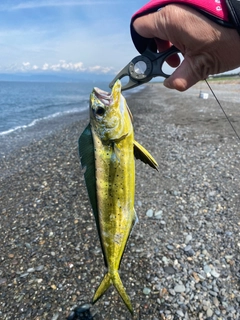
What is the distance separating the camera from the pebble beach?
16.0 feet

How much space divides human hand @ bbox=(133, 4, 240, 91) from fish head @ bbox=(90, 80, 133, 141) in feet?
2.10

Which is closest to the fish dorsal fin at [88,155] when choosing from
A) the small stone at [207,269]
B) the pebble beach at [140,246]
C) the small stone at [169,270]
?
the pebble beach at [140,246]

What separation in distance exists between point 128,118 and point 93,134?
0.39m

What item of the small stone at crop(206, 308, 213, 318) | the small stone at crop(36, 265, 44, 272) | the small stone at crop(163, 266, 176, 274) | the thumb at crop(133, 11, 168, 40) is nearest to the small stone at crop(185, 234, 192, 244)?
the small stone at crop(163, 266, 176, 274)

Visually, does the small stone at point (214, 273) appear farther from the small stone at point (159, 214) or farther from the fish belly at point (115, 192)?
the fish belly at point (115, 192)

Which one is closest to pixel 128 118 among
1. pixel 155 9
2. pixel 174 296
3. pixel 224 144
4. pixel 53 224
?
pixel 155 9

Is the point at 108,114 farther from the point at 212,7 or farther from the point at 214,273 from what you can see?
the point at 214,273

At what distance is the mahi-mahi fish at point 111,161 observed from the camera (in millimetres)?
2855

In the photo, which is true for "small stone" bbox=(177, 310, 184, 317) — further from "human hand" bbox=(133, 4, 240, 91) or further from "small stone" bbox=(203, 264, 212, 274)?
"human hand" bbox=(133, 4, 240, 91)

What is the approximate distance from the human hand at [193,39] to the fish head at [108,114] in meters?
0.64

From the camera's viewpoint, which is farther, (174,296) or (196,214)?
(196,214)

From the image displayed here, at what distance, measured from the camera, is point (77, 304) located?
492 centimetres

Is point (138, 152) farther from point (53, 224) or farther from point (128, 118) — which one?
point (53, 224)

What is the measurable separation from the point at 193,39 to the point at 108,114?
1067 mm
